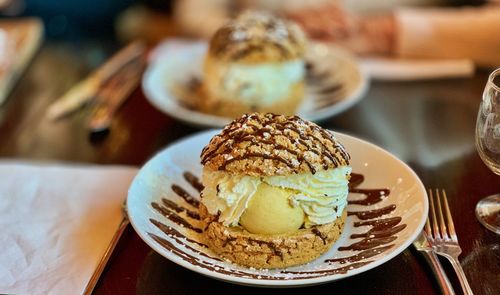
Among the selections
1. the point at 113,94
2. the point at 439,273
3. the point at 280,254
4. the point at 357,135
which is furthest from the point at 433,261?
the point at 113,94

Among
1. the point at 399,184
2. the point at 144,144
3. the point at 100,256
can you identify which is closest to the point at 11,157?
the point at 144,144

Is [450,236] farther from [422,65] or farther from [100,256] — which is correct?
[422,65]

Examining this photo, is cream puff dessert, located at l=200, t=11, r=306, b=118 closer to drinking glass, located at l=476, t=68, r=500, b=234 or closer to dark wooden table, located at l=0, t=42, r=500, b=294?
dark wooden table, located at l=0, t=42, r=500, b=294

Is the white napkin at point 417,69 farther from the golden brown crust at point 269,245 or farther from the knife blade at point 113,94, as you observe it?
the golden brown crust at point 269,245

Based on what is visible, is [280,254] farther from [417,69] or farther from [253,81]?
[417,69]

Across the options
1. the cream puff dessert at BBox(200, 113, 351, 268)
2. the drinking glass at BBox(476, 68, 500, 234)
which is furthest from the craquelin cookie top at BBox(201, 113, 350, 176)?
the drinking glass at BBox(476, 68, 500, 234)
